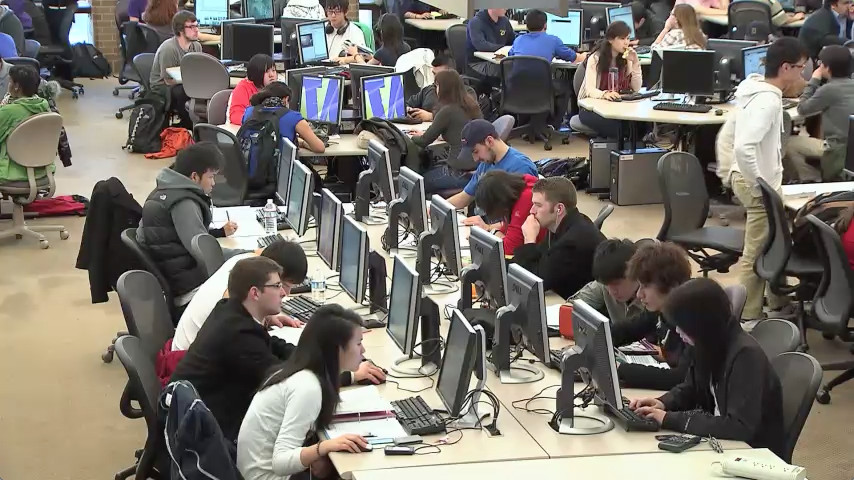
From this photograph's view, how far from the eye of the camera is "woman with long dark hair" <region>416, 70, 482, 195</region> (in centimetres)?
813

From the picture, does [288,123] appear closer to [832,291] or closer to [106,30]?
[832,291]

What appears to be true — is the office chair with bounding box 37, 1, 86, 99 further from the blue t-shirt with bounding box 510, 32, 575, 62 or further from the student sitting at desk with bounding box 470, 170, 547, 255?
the student sitting at desk with bounding box 470, 170, 547, 255

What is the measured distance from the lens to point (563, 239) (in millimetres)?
5402

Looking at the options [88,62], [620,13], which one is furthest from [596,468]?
[88,62]

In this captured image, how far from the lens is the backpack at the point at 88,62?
15.7m

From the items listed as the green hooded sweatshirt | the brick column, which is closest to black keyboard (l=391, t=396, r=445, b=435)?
the green hooded sweatshirt

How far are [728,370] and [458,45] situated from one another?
384 inches

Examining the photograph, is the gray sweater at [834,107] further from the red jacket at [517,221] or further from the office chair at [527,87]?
the red jacket at [517,221]

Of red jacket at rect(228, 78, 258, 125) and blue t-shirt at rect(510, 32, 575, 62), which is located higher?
blue t-shirt at rect(510, 32, 575, 62)

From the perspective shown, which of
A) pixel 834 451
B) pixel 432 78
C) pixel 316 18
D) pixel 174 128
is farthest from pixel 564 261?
pixel 316 18

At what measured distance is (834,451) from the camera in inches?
206

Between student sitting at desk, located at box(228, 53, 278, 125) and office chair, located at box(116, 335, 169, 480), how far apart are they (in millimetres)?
4731

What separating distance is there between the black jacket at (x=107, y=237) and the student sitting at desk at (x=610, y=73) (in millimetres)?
4762

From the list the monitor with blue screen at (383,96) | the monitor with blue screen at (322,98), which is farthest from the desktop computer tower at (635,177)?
the monitor with blue screen at (322,98)
